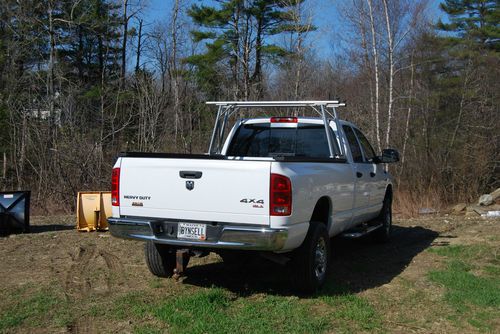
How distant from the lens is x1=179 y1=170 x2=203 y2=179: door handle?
5672mm

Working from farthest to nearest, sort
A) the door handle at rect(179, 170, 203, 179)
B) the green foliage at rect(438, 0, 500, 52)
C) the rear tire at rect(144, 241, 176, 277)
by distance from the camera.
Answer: the green foliage at rect(438, 0, 500, 52) < the rear tire at rect(144, 241, 176, 277) < the door handle at rect(179, 170, 203, 179)

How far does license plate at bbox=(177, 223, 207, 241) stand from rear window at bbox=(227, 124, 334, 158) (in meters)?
2.13

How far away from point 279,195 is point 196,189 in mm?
884

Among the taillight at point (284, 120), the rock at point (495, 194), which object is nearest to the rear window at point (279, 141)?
the taillight at point (284, 120)

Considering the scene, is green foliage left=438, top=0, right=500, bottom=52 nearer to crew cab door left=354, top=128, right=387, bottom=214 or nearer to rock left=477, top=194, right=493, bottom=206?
rock left=477, top=194, right=493, bottom=206

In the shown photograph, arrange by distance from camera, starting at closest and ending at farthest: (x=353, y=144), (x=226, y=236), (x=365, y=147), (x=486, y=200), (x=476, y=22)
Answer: (x=226, y=236)
(x=353, y=144)
(x=365, y=147)
(x=486, y=200)
(x=476, y=22)

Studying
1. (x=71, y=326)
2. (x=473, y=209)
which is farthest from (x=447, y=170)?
(x=71, y=326)

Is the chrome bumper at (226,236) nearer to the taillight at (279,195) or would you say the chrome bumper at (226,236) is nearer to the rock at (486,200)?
the taillight at (279,195)

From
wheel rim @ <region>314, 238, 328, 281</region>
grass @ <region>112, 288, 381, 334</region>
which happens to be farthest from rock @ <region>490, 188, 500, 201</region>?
grass @ <region>112, 288, 381, 334</region>

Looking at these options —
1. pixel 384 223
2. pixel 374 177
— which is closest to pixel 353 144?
pixel 374 177

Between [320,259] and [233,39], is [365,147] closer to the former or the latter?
[320,259]

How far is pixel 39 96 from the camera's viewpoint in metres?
22.2

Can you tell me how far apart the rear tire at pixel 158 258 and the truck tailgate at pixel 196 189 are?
2.42 ft

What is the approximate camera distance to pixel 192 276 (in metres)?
6.96
